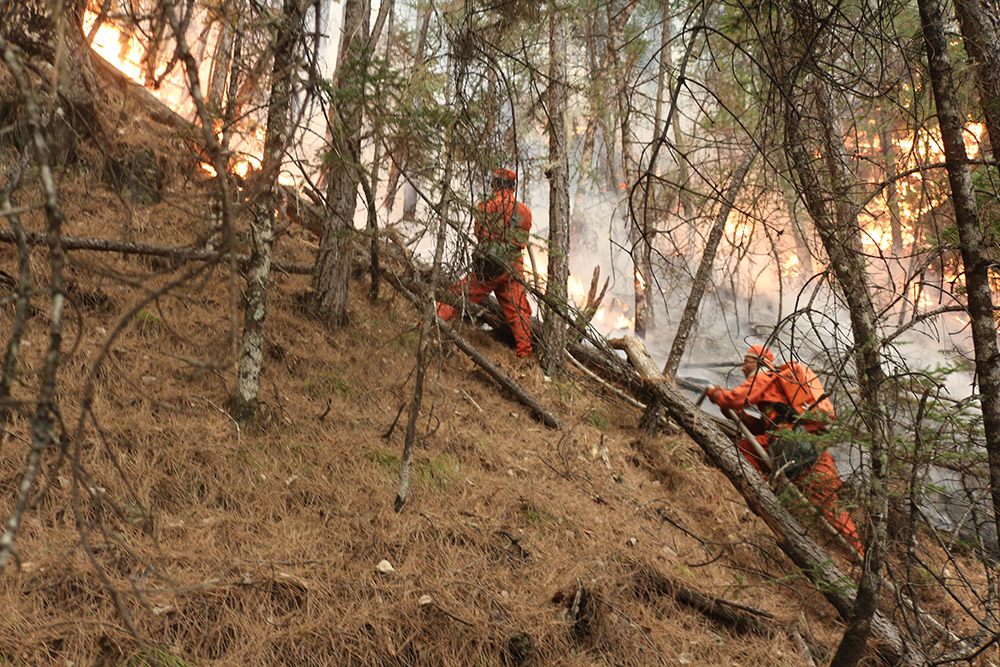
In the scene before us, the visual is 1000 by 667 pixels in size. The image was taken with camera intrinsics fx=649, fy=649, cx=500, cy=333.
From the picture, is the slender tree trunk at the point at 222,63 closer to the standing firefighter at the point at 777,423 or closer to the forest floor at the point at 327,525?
the forest floor at the point at 327,525

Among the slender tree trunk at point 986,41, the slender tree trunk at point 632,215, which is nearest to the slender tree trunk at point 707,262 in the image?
the slender tree trunk at point 632,215

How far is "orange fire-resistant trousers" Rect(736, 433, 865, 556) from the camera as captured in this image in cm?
491

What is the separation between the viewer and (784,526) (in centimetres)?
498

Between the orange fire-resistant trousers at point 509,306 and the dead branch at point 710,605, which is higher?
the orange fire-resistant trousers at point 509,306

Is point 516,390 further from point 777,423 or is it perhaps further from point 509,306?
point 777,423

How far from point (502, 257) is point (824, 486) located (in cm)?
337

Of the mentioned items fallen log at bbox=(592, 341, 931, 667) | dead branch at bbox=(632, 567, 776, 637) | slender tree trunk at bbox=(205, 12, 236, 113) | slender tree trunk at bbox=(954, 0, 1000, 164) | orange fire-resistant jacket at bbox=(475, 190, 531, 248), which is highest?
slender tree trunk at bbox=(954, 0, 1000, 164)

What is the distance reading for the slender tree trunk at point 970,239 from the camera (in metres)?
2.86

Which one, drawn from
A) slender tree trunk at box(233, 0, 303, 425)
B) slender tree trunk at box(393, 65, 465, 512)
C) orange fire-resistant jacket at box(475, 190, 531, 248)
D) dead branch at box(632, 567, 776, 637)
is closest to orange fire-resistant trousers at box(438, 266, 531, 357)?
orange fire-resistant jacket at box(475, 190, 531, 248)

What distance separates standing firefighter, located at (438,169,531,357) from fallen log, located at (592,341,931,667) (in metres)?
1.60

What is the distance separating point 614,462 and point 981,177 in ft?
11.8

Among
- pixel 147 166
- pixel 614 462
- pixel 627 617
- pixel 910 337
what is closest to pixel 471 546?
pixel 627 617

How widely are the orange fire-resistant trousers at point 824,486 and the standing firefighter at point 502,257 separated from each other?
2158 millimetres

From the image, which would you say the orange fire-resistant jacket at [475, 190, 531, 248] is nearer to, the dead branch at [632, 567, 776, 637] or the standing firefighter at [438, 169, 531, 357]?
the standing firefighter at [438, 169, 531, 357]
